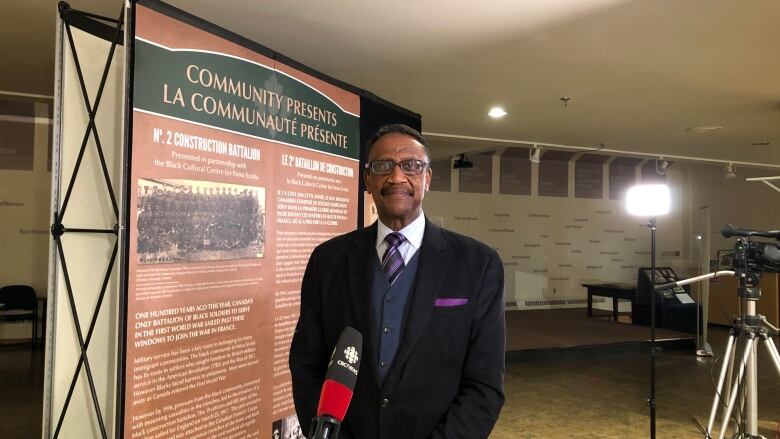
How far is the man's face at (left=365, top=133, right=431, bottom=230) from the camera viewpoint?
1337mm

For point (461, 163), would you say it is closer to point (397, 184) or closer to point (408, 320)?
point (397, 184)

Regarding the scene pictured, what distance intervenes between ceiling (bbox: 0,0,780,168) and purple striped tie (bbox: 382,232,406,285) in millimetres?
1977

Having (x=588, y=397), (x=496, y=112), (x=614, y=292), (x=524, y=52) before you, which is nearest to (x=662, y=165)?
(x=614, y=292)

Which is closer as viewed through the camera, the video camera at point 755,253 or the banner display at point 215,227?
the banner display at point 215,227

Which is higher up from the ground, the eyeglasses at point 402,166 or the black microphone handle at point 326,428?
the eyeglasses at point 402,166

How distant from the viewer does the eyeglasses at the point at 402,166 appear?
1344 mm

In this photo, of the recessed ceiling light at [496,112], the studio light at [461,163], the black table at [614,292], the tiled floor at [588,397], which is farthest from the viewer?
the studio light at [461,163]

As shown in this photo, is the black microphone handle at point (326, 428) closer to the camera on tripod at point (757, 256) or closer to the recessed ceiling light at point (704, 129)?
the camera on tripod at point (757, 256)

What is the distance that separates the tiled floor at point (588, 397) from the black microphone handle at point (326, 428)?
10.7ft

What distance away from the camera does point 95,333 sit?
2.21 m

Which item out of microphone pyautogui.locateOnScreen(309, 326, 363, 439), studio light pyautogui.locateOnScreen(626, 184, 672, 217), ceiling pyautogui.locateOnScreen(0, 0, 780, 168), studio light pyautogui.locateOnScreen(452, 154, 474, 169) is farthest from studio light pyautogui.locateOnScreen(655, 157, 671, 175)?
microphone pyautogui.locateOnScreen(309, 326, 363, 439)

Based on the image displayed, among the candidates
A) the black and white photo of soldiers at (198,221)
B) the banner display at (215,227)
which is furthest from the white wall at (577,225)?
the black and white photo of soldiers at (198,221)

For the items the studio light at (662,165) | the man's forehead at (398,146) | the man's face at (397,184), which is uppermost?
the studio light at (662,165)

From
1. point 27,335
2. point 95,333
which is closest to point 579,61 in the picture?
point 95,333
